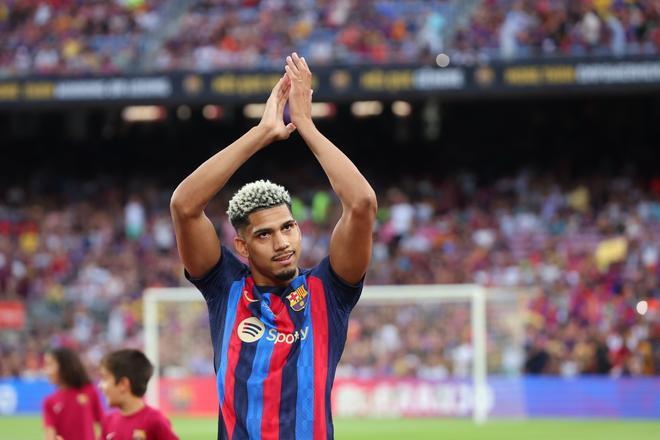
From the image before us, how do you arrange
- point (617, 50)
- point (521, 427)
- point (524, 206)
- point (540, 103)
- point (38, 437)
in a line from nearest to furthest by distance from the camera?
point (38, 437)
point (521, 427)
point (617, 50)
point (524, 206)
point (540, 103)

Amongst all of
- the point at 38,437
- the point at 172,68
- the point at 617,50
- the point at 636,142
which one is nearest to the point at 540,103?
the point at 636,142

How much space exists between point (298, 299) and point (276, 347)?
7.8 inches

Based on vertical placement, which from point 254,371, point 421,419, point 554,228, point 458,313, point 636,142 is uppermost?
point 636,142

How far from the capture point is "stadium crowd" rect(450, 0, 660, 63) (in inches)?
996

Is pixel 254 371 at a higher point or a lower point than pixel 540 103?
lower

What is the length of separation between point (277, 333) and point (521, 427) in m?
16.5

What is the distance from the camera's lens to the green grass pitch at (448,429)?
18984 millimetres

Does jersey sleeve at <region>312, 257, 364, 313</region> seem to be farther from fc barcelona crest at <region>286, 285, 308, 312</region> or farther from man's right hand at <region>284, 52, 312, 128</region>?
man's right hand at <region>284, 52, 312, 128</region>

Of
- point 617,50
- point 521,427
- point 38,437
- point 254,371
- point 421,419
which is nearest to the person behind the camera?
point 254,371

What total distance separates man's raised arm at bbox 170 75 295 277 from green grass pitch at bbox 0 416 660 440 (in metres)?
14.5

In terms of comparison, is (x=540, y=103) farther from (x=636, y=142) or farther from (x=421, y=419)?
(x=421, y=419)

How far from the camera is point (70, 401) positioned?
9.32m

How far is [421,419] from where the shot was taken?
22312 millimetres

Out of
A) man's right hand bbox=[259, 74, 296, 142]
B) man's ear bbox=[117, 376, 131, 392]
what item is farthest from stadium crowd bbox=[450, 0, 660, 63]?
man's right hand bbox=[259, 74, 296, 142]
